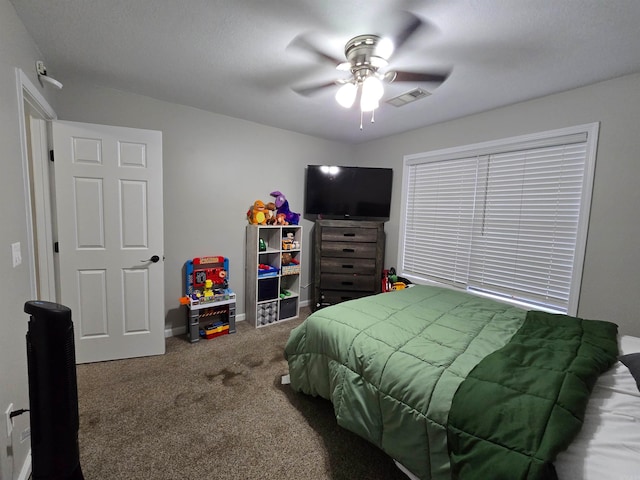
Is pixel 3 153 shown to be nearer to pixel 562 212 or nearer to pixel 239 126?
pixel 239 126

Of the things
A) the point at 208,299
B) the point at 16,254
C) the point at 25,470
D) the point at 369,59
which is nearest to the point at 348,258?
the point at 208,299

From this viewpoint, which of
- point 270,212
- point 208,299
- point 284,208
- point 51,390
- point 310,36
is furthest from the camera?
point 284,208

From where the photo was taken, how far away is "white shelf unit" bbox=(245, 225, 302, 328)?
10.6 feet

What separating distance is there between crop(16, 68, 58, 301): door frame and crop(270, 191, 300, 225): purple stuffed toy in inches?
80.5

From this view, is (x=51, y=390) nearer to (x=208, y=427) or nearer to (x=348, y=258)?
(x=208, y=427)

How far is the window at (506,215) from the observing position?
2281 millimetres

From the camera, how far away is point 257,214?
323 centimetres

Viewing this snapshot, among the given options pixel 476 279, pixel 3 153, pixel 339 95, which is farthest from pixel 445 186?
pixel 3 153

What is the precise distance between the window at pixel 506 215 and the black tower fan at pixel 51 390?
10.6 ft

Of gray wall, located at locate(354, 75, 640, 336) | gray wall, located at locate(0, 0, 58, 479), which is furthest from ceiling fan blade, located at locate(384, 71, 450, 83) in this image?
gray wall, located at locate(0, 0, 58, 479)

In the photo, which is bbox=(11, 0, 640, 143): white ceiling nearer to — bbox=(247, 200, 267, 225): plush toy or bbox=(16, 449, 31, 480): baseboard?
bbox=(247, 200, 267, 225): plush toy

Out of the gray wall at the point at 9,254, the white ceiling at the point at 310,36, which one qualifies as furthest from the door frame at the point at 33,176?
the white ceiling at the point at 310,36

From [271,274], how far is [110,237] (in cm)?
160

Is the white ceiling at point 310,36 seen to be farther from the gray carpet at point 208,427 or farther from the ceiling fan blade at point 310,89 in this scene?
the gray carpet at point 208,427
